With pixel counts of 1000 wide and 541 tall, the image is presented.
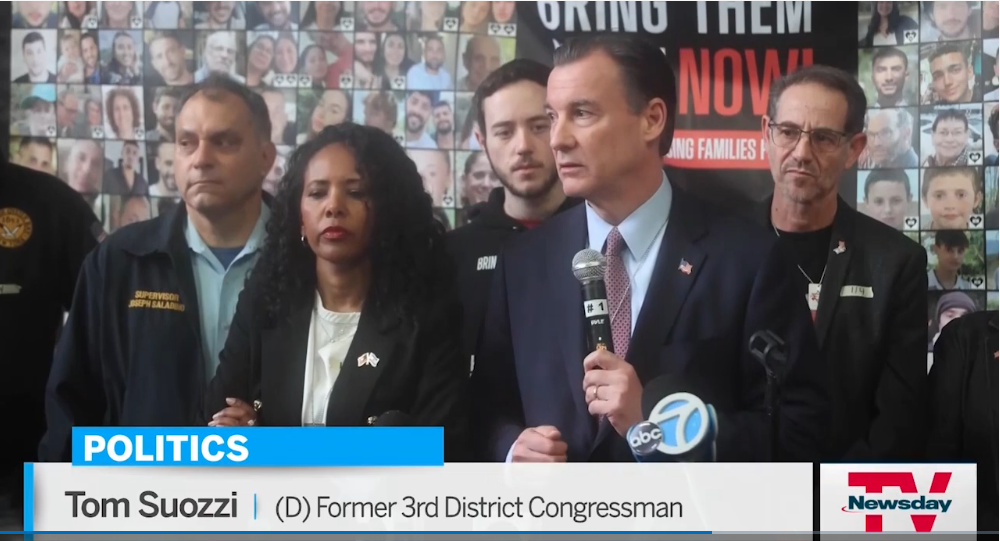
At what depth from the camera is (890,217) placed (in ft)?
8.53

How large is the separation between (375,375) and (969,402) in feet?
5.79

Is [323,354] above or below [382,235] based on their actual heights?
below

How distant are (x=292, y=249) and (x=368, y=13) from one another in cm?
72

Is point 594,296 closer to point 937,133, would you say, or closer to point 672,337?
point 672,337

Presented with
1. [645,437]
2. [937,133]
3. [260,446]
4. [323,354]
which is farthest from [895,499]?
[260,446]

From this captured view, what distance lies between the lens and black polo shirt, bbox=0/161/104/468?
2664mm

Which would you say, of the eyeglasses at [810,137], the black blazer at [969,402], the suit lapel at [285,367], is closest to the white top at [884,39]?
the eyeglasses at [810,137]

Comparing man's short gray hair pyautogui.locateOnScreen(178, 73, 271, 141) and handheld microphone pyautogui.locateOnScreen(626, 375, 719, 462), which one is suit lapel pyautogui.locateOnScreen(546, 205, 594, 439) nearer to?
handheld microphone pyautogui.locateOnScreen(626, 375, 719, 462)

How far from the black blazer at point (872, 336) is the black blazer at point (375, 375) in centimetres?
99

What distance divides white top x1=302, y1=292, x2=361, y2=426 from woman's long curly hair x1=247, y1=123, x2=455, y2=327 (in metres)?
0.09

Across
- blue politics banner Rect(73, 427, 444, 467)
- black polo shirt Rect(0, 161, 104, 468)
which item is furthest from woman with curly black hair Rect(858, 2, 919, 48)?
black polo shirt Rect(0, 161, 104, 468)

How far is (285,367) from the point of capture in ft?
8.56

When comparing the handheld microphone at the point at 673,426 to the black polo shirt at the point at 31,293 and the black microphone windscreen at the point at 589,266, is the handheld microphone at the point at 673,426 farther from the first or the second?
the black polo shirt at the point at 31,293

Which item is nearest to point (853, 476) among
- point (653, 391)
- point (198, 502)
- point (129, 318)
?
point (653, 391)
